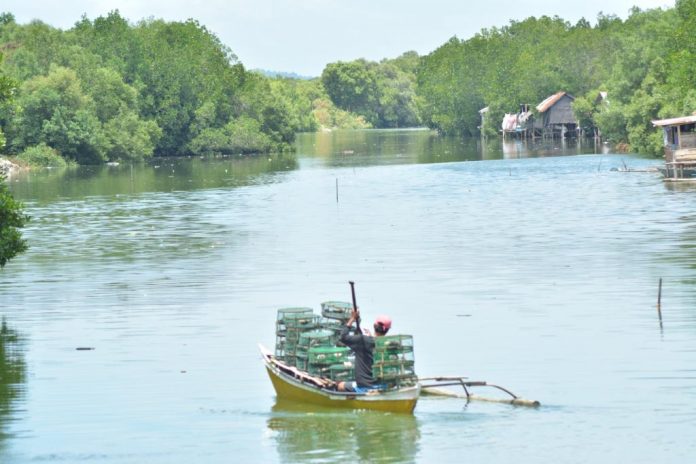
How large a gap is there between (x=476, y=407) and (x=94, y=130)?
123 metres

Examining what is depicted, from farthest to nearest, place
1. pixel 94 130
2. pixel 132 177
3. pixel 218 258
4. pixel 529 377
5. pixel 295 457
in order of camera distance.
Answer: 1. pixel 94 130
2. pixel 132 177
3. pixel 218 258
4. pixel 529 377
5. pixel 295 457

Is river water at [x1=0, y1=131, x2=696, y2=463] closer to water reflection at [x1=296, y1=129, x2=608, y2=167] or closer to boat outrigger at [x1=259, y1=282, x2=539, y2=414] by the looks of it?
boat outrigger at [x1=259, y1=282, x2=539, y2=414]

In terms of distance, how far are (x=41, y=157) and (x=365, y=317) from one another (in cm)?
10761

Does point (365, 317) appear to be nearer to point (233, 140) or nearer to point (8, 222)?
point (8, 222)

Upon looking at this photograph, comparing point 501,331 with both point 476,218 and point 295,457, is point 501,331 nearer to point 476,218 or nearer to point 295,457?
point 295,457

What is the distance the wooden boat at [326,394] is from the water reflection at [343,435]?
0.63 ft

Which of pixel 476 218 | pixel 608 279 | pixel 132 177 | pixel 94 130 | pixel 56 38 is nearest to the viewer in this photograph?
pixel 608 279

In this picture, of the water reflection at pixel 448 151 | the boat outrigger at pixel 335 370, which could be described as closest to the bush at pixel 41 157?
the water reflection at pixel 448 151

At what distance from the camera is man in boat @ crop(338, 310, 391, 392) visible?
27609 mm

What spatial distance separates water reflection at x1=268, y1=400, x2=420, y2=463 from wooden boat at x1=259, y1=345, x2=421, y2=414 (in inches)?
7.6

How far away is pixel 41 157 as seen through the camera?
466 feet

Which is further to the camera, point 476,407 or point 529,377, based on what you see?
point 529,377

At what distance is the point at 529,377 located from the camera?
31953mm

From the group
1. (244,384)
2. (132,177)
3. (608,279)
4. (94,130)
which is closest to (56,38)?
(94,130)
